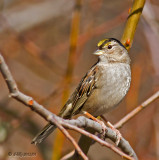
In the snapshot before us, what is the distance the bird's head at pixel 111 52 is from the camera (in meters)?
3.54

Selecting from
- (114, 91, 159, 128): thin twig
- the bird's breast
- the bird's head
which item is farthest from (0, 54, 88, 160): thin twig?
the bird's head

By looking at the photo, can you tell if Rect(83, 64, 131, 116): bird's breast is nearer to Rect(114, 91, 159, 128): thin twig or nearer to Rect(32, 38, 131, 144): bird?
Rect(32, 38, 131, 144): bird

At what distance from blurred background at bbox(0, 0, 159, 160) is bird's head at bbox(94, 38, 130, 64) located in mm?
454

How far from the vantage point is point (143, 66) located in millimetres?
5309

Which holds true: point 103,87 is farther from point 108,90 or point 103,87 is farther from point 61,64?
point 61,64

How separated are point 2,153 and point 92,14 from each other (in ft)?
10.1

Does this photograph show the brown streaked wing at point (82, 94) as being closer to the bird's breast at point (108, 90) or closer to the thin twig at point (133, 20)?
the bird's breast at point (108, 90)

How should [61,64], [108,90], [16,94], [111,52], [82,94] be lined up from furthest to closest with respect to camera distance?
[61,64] < [111,52] < [82,94] < [108,90] < [16,94]

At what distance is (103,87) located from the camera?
3.24 meters

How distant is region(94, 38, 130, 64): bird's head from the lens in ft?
11.6

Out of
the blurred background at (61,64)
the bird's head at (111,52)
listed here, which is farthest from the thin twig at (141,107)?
the blurred background at (61,64)

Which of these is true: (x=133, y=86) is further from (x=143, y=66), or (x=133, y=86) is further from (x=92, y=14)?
(x=92, y=14)

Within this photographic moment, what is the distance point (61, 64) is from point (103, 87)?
3.54 metres

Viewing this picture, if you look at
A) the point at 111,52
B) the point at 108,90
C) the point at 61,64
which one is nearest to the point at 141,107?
the point at 108,90
